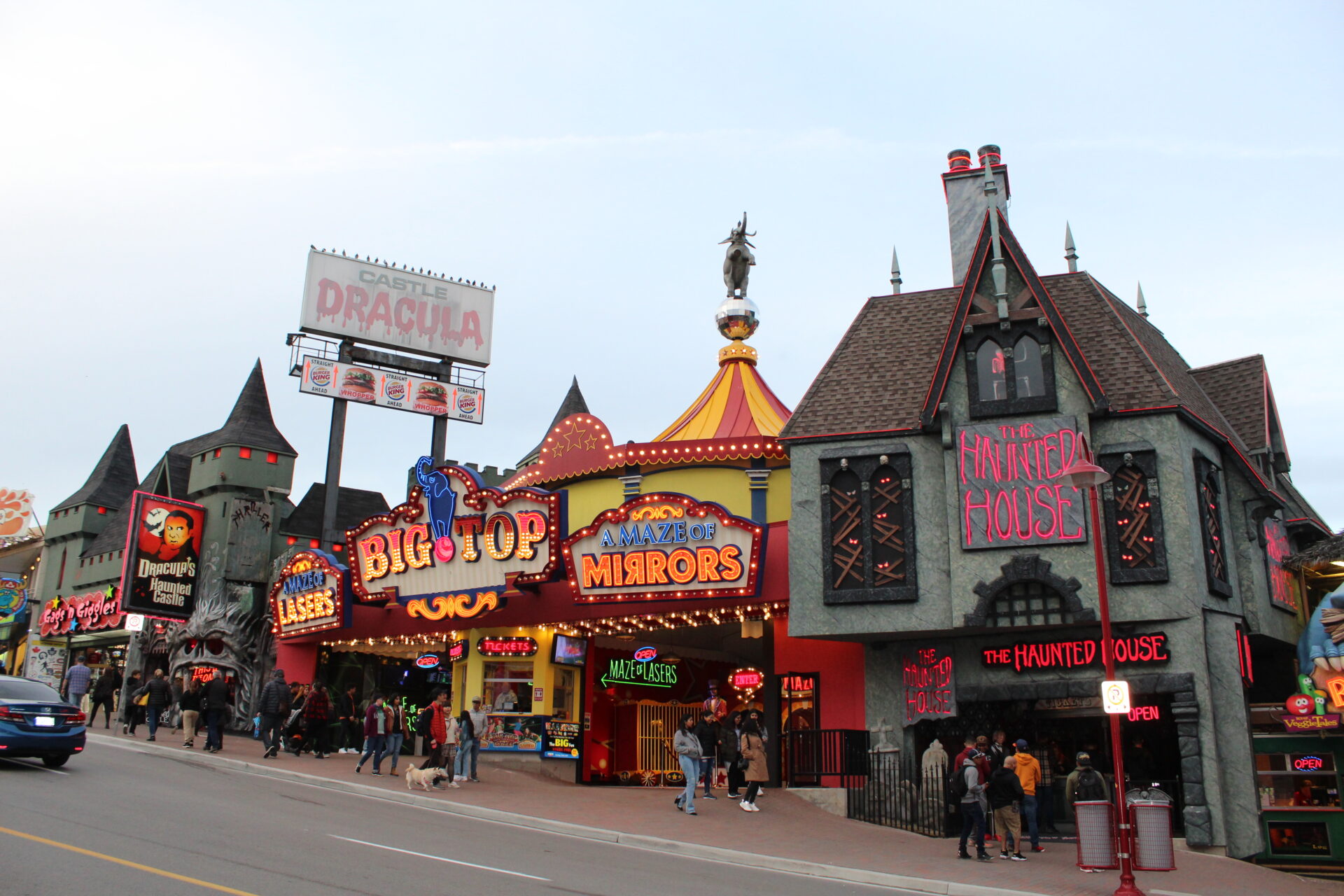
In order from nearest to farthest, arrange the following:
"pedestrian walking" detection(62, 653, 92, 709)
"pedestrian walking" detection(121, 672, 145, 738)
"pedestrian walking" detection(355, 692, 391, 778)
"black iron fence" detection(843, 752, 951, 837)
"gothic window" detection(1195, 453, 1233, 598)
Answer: "black iron fence" detection(843, 752, 951, 837) < "gothic window" detection(1195, 453, 1233, 598) < "pedestrian walking" detection(355, 692, 391, 778) < "pedestrian walking" detection(121, 672, 145, 738) < "pedestrian walking" detection(62, 653, 92, 709)

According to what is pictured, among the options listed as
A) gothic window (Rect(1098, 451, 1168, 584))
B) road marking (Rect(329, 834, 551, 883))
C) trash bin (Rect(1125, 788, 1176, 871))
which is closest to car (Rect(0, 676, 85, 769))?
road marking (Rect(329, 834, 551, 883))

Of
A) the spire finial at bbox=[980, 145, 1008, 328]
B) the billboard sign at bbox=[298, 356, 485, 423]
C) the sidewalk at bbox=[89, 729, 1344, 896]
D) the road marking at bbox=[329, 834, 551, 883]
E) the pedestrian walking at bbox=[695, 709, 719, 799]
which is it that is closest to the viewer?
the road marking at bbox=[329, 834, 551, 883]

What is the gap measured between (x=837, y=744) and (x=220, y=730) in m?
14.1

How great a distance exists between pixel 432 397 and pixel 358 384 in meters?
3.09

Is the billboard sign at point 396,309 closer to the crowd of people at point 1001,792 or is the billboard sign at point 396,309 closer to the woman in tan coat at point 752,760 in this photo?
the woman in tan coat at point 752,760

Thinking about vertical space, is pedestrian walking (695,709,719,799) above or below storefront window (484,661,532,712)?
below

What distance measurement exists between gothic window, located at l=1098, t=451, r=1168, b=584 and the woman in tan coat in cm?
722

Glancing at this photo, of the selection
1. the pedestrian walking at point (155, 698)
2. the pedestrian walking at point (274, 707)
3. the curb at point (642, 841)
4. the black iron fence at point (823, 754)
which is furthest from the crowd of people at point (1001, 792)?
the pedestrian walking at point (155, 698)

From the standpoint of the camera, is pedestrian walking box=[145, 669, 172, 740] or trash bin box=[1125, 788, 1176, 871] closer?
trash bin box=[1125, 788, 1176, 871]

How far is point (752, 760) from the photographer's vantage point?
20.8m

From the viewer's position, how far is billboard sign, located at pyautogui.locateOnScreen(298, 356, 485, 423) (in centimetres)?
4119

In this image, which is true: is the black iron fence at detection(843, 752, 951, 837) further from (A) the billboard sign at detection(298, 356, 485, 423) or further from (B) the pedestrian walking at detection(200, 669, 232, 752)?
(A) the billboard sign at detection(298, 356, 485, 423)

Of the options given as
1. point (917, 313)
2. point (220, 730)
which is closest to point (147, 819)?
point (220, 730)

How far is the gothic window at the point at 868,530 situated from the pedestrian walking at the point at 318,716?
1249cm
